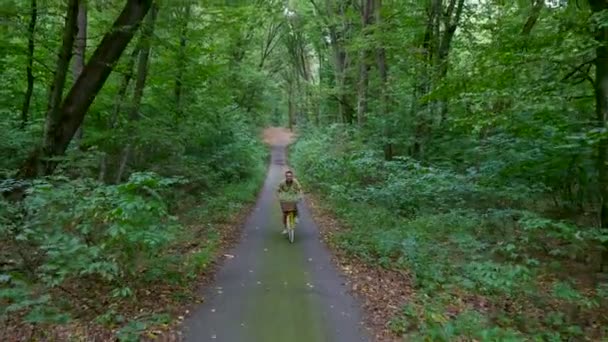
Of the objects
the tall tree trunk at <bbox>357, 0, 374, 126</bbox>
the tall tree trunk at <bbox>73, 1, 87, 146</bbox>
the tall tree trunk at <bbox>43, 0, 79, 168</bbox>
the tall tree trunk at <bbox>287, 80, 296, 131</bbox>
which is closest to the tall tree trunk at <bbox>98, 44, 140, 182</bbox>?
the tall tree trunk at <bbox>73, 1, 87, 146</bbox>

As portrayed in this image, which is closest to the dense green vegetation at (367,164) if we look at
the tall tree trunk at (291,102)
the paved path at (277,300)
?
the paved path at (277,300)

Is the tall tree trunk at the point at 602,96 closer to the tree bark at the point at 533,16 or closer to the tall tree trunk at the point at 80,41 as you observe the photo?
the tree bark at the point at 533,16

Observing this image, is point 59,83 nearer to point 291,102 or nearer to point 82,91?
point 82,91

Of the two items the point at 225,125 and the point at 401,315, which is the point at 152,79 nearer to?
the point at 225,125

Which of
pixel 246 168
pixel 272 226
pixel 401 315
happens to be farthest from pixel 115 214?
pixel 246 168

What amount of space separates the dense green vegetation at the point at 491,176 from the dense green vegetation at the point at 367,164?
2.1 inches

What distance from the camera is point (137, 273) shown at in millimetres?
7207

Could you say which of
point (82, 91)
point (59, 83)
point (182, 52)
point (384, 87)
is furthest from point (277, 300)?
point (384, 87)

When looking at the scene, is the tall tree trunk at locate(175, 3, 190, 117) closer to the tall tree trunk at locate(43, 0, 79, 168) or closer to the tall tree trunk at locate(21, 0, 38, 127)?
the tall tree trunk at locate(21, 0, 38, 127)

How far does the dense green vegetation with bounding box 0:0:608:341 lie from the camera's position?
6.15 m

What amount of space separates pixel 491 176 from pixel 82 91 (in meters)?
8.59

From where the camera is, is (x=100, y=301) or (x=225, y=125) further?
(x=225, y=125)

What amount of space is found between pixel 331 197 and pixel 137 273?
936cm

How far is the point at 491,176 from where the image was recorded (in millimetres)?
10531
